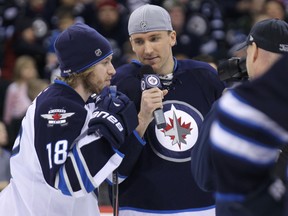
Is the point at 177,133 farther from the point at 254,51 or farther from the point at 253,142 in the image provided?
the point at 253,142

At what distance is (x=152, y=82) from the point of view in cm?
322

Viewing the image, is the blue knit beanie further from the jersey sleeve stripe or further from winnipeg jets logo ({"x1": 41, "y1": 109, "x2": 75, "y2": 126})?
the jersey sleeve stripe

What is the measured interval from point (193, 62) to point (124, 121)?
0.76 m

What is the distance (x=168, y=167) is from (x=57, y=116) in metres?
0.66

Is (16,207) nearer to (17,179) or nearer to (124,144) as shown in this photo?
(17,179)

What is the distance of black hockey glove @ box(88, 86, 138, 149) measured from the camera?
296 centimetres

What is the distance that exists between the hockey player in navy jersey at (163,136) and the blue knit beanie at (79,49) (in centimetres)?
29

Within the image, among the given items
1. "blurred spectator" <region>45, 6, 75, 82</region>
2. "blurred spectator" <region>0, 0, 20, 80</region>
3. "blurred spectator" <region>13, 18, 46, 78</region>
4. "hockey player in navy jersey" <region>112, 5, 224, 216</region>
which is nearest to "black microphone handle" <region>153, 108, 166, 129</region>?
"hockey player in navy jersey" <region>112, 5, 224, 216</region>

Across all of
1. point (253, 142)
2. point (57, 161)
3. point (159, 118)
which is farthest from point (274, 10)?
point (253, 142)

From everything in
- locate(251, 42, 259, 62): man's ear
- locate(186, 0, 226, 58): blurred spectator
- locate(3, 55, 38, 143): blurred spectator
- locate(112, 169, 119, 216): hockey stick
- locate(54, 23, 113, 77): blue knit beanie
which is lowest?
locate(186, 0, 226, 58): blurred spectator

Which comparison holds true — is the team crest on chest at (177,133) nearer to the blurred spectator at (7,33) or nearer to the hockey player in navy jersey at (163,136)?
the hockey player in navy jersey at (163,136)

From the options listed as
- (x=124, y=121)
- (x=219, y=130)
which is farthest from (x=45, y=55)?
(x=219, y=130)

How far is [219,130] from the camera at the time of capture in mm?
1865

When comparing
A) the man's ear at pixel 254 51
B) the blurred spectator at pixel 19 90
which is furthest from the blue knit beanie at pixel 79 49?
the blurred spectator at pixel 19 90
